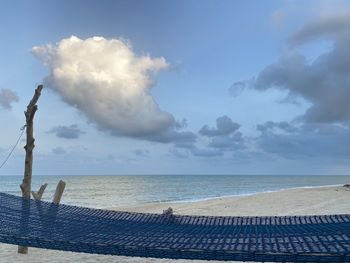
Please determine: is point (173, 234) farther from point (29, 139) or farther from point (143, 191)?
point (143, 191)

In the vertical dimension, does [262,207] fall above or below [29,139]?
below

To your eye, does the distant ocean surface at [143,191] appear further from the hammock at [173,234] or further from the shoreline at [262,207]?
the hammock at [173,234]

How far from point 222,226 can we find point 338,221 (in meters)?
1.13

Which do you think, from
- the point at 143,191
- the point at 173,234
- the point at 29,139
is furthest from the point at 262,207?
the point at 143,191

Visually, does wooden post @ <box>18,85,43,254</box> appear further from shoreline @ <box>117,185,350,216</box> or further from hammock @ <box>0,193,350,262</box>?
shoreline @ <box>117,185,350,216</box>

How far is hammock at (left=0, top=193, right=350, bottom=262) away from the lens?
9.64ft

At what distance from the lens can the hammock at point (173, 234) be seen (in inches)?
116

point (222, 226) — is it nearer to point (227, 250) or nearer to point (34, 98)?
point (227, 250)

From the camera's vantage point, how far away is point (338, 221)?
4.20 meters

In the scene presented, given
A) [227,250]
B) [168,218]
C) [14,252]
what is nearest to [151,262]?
[168,218]

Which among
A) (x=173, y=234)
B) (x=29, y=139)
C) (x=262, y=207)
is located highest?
(x=29, y=139)

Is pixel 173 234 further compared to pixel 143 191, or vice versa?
pixel 143 191

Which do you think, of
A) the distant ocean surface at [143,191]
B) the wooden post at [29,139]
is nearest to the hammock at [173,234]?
the wooden post at [29,139]

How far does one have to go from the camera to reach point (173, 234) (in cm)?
366
